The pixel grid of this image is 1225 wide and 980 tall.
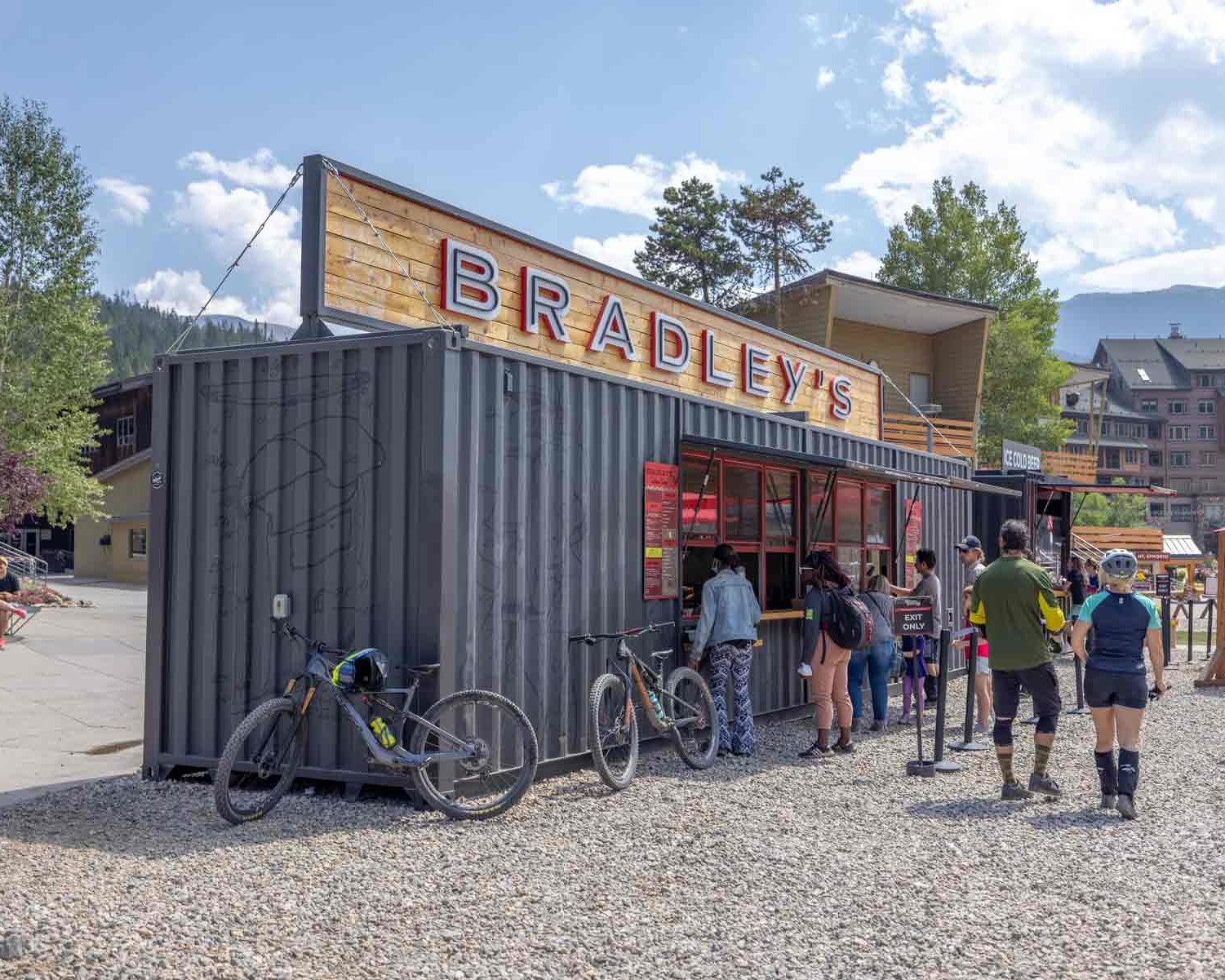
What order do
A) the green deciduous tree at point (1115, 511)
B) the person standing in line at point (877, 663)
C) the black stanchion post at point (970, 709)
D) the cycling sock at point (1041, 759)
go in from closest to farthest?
the cycling sock at point (1041, 759) < the black stanchion post at point (970, 709) < the person standing in line at point (877, 663) < the green deciduous tree at point (1115, 511)

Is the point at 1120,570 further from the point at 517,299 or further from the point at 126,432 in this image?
the point at 126,432

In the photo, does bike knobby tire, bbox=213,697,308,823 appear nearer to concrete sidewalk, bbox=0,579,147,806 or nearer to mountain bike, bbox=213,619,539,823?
mountain bike, bbox=213,619,539,823

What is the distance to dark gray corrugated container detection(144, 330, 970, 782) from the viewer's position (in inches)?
286

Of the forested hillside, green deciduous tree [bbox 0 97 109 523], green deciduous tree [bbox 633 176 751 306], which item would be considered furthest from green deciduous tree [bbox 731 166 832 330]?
the forested hillside

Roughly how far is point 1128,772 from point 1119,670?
62 cm

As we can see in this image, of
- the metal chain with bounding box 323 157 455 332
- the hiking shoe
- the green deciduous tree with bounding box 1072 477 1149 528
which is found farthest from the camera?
the green deciduous tree with bounding box 1072 477 1149 528

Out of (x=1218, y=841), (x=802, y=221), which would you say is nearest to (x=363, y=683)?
(x=1218, y=841)

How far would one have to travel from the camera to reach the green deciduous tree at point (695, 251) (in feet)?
133

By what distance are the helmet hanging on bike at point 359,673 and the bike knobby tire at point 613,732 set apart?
150 cm

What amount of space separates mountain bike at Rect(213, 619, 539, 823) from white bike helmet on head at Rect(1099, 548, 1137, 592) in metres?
3.78

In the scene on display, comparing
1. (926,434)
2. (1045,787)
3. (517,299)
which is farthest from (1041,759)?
(926,434)

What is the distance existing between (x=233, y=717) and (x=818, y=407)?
37.8 ft

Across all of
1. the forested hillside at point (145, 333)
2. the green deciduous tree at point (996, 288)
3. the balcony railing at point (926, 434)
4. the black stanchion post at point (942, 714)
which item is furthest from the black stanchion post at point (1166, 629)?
the forested hillside at point (145, 333)

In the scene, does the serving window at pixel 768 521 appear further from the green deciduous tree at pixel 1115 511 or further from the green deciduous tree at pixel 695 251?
the green deciduous tree at pixel 1115 511
